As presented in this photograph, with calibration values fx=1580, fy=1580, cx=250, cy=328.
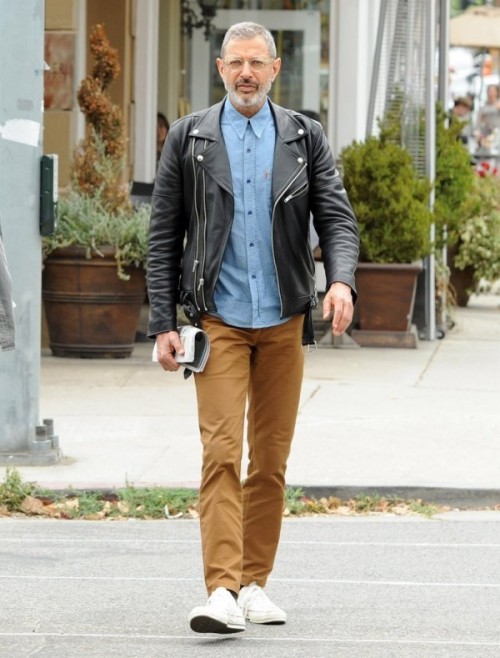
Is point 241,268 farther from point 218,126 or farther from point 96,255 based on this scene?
point 96,255

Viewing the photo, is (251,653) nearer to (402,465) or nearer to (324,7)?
(402,465)

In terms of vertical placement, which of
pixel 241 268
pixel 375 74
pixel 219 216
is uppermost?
pixel 375 74

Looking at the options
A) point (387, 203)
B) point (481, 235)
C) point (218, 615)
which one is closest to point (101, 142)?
point (387, 203)

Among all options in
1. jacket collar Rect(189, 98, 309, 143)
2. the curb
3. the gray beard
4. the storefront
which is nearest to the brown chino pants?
jacket collar Rect(189, 98, 309, 143)

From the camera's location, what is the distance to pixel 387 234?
1331 centimetres

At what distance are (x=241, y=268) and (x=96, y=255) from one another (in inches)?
272

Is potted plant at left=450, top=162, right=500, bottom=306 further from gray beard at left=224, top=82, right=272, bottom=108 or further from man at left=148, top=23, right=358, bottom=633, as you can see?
gray beard at left=224, top=82, right=272, bottom=108

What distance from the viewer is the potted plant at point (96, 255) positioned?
39.5 ft

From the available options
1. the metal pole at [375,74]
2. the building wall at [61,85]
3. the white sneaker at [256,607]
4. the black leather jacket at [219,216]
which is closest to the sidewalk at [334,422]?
the building wall at [61,85]

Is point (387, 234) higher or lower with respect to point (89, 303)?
higher

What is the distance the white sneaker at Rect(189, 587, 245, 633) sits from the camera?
5059 millimetres

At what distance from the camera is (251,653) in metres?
5.06

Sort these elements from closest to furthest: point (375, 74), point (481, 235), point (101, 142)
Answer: point (101, 142) → point (375, 74) → point (481, 235)

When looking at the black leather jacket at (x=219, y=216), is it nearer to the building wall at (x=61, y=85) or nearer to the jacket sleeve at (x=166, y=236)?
the jacket sleeve at (x=166, y=236)
